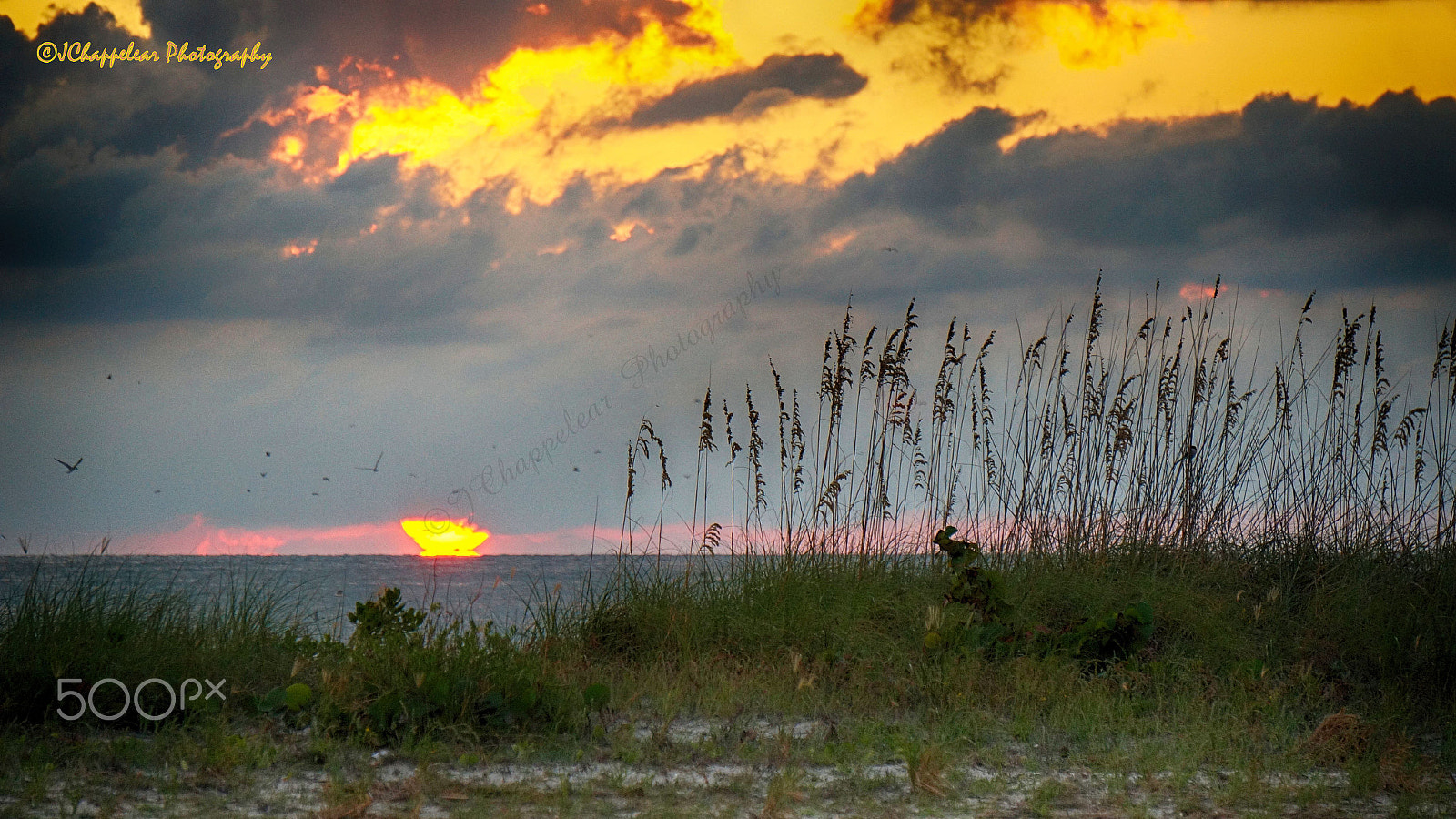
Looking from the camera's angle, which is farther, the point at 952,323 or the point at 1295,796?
the point at 952,323

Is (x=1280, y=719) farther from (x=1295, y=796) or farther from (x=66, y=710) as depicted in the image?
(x=66, y=710)

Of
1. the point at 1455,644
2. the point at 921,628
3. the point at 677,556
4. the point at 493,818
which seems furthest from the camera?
the point at 677,556

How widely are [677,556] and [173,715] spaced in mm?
2938

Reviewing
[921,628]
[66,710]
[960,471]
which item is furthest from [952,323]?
[66,710]

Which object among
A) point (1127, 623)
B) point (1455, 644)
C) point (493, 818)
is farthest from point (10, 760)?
point (1455, 644)

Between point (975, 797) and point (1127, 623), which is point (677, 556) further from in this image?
point (975, 797)

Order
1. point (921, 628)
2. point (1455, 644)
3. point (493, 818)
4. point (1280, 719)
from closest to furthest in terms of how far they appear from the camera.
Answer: point (493, 818), point (1280, 719), point (1455, 644), point (921, 628)

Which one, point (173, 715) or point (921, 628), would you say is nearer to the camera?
point (173, 715)

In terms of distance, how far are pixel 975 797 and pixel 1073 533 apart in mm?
3637

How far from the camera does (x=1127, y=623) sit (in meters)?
5.07

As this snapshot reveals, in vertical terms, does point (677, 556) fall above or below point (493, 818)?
above

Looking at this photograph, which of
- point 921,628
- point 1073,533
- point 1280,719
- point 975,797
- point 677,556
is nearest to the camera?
point 975,797

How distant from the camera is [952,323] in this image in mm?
6746

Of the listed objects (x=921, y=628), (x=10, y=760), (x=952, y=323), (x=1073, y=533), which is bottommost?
(x=10, y=760)
